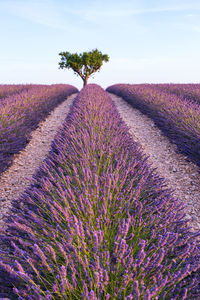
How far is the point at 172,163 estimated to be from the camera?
181 inches

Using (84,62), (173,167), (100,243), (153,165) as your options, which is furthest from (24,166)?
(84,62)

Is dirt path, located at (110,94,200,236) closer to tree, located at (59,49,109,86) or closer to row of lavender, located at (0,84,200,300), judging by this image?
row of lavender, located at (0,84,200,300)

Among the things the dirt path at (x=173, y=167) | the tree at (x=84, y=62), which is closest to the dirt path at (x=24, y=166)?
the dirt path at (x=173, y=167)

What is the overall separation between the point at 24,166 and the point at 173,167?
2811 mm

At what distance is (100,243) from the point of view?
135 centimetres

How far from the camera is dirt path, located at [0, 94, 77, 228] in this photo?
347cm

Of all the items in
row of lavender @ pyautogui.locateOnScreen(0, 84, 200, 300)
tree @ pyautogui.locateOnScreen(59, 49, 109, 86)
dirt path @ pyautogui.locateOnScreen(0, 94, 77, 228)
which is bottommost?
dirt path @ pyautogui.locateOnScreen(0, 94, 77, 228)

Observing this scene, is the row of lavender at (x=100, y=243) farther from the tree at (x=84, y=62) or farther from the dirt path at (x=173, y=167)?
the tree at (x=84, y=62)

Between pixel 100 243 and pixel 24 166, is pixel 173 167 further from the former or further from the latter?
pixel 100 243

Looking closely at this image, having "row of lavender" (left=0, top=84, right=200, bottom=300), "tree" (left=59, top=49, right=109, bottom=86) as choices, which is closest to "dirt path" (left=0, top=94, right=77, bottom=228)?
"row of lavender" (left=0, top=84, right=200, bottom=300)

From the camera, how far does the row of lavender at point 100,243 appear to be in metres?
1.15

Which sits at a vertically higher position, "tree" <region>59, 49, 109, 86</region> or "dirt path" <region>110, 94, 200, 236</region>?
"tree" <region>59, 49, 109, 86</region>

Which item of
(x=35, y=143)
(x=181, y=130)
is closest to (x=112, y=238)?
(x=181, y=130)

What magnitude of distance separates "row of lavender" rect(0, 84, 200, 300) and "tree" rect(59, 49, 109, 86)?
25.6 metres
